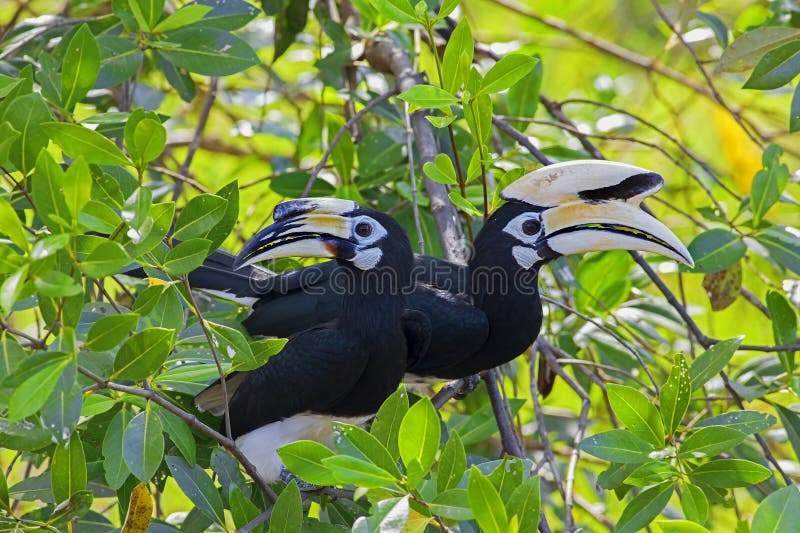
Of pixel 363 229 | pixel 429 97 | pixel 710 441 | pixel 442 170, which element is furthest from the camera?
pixel 363 229

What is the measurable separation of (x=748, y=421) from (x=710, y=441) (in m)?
0.15

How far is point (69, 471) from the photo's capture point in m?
1.82

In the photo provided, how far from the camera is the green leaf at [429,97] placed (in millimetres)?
2094

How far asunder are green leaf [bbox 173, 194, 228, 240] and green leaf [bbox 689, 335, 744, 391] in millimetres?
1160

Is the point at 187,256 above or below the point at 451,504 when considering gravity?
above

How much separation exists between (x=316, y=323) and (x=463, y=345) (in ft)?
1.57

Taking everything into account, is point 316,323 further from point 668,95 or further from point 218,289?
point 668,95

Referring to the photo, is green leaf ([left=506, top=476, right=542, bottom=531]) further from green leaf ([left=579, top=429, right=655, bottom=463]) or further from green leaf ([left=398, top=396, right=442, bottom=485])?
green leaf ([left=579, top=429, right=655, bottom=463])

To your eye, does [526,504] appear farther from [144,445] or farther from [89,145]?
[89,145]

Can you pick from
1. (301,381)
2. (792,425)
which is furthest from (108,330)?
(792,425)

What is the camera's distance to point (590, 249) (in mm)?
2691

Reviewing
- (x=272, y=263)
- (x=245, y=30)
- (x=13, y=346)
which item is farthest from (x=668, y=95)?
(x=13, y=346)

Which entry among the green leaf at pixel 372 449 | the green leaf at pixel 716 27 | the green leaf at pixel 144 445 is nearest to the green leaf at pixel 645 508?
the green leaf at pixel 372 449

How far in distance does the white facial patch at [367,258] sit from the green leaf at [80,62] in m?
0.89
